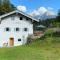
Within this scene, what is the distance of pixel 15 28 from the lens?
47656mm

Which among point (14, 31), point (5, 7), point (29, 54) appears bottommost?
point (29, 54)

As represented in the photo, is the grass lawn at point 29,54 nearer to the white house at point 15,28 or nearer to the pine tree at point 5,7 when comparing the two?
the white house at point 15,28

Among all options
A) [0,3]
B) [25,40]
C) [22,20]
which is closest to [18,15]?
[22,20]

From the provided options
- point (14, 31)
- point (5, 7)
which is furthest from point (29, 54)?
point (5, 7)

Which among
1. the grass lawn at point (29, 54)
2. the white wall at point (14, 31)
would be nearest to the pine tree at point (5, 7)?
the white wall at point (14, 31)

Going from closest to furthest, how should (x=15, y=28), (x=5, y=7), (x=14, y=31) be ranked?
(x=15, y=28) → (x=14, y=31) → (x=5, y=7)

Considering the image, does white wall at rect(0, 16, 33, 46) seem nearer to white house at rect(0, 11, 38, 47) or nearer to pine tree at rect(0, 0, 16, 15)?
white house at rect(0, 11, 38, 47)

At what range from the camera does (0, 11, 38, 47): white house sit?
153 feet

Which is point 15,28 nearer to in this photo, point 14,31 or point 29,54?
point 14,31

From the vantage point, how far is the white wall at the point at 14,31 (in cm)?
4675

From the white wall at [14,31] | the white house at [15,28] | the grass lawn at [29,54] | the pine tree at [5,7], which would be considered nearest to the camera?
the grass lawn at [29,54]

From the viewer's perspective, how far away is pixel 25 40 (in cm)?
4822

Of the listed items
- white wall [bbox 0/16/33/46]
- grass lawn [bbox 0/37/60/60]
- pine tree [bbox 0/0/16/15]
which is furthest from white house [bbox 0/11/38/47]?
grass lawn [bbox 0/37/60/60]

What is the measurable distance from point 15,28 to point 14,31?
60cm
